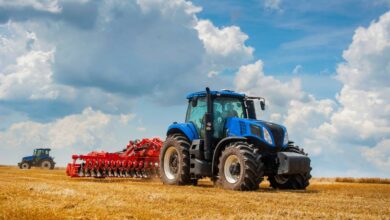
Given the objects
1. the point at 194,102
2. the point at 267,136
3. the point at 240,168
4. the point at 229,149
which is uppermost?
the point at 194,102

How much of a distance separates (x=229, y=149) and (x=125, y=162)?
25.3ft

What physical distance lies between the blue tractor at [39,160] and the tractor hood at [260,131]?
3513 centimetres

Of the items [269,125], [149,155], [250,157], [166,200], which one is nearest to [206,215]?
[166,200]

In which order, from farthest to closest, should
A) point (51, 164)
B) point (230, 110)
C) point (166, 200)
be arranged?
1. point (51, 164)
2. point (230, 110)
3. point (166, 200)

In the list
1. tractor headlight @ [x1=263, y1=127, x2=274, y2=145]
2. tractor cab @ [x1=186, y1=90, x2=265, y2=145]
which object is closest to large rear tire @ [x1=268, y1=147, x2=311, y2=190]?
tractor headlight @ [x1=263, y1=127, x2=274, y2=145]

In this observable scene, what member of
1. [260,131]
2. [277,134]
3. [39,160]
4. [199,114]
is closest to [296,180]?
[277,134]

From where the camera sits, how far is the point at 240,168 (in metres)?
14.5

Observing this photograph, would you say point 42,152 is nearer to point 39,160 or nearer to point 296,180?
point 39,160

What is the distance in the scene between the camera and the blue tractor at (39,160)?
4738 centimetres

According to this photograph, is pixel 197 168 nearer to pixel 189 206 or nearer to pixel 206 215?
pixel 189 206

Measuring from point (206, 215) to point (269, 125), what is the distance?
7271mm

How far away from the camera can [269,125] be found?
15.4 m

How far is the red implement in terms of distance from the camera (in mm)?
20594

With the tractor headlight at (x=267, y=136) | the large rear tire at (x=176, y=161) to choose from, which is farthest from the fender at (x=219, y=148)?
the large rear tire at (x=176, y=161)
